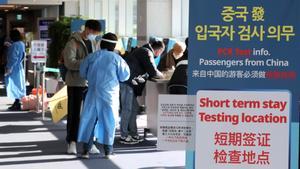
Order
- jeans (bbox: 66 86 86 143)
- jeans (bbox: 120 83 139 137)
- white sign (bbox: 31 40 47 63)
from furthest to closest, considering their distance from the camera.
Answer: white sign (bbox: 31 40 47 63)
jeans (bbox: 120 83 139 137)
jeans (bbox: 66 86 86 143)

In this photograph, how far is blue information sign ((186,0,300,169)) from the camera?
3.20 meters

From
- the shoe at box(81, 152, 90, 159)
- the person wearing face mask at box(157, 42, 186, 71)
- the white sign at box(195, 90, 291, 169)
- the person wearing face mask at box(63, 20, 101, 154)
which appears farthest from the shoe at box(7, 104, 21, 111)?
the white sign at box(195, 90, 291, 169)

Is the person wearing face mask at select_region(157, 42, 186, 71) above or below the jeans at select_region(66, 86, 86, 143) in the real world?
above

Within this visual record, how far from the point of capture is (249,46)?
10.6 ft

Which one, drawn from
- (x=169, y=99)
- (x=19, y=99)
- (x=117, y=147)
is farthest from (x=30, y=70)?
(x=169, y=99)

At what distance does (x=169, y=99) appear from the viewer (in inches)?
134

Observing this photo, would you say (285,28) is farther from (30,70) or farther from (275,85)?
(30,70)

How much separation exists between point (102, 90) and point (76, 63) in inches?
18.8

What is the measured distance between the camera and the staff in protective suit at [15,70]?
42.7 ft

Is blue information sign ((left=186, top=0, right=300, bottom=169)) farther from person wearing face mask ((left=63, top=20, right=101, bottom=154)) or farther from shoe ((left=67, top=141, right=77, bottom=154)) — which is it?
shoe ((left=67, top=141, right=77, bottom=154))

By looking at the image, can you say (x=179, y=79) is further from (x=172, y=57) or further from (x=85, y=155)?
(x=85, y=155)

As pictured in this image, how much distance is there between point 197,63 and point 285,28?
0.45m

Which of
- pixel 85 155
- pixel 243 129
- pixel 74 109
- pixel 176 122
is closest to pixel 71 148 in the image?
pixel 85 155

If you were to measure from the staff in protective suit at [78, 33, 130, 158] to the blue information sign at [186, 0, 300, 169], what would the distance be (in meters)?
4.10
